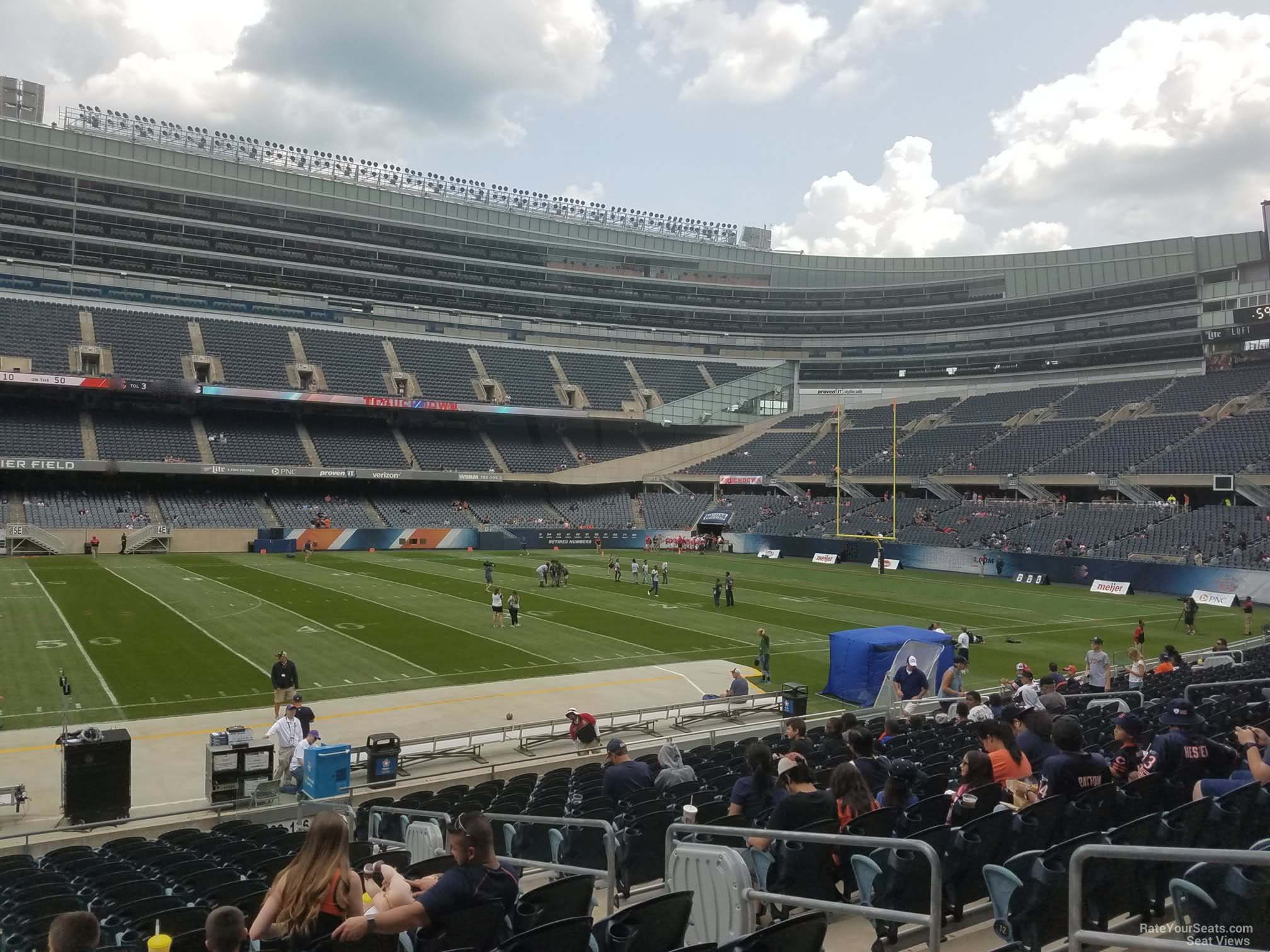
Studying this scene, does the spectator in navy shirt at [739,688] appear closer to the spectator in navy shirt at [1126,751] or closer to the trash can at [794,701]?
the trash can at [794,701]

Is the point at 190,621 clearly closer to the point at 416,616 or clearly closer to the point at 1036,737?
the point at 416,616

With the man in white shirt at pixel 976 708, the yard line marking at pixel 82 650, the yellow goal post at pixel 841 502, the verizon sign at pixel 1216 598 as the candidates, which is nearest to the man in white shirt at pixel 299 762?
the yard line marking at pixel 82 650

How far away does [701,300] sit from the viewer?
87.8 metres

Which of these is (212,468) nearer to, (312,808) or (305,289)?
(305,289)

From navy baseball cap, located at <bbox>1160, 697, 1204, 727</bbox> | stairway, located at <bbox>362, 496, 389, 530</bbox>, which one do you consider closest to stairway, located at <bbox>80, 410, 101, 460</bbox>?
stairway, located at <bbox>362, 496, 389, 530</bbox>

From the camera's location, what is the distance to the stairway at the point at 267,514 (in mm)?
56562

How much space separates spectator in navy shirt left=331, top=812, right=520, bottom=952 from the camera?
452cm

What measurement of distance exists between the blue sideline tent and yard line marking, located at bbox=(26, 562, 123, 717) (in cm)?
1504

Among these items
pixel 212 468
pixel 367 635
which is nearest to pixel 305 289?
pixel 212 468

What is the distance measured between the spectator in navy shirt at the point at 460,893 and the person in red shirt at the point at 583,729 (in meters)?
5.67

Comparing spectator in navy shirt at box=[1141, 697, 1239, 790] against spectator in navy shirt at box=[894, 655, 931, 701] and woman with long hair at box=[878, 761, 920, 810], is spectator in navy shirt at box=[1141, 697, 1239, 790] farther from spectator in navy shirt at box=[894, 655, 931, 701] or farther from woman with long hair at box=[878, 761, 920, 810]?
spectator in navy shirt at box=[894, 655, 931, 701]

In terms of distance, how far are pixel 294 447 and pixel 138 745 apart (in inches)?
1942

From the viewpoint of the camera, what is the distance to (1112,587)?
4125 cm

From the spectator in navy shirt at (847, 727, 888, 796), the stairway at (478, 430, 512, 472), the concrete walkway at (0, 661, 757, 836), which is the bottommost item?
the concrete walkway at (0, 661, 757, 836)
